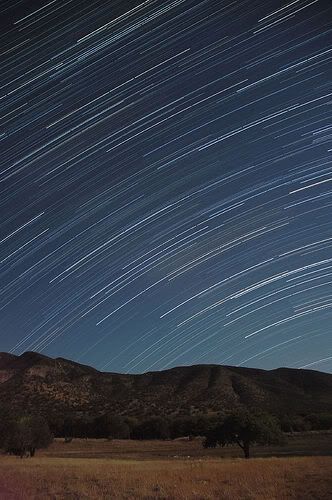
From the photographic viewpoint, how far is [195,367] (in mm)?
168375

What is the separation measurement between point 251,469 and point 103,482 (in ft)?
31.1

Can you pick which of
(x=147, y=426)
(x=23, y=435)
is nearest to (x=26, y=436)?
(x=23, y=435)

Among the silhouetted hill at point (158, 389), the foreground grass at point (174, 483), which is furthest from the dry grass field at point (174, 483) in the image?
the silhouetted hill at point (158, 389)

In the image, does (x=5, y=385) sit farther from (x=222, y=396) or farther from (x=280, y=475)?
(x=280, y=475)

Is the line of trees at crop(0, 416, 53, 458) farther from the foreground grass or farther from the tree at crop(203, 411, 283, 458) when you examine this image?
the foreground grass

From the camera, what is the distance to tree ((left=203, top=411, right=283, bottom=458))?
56125mm

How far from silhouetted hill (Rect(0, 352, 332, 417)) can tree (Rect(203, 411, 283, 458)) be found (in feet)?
140

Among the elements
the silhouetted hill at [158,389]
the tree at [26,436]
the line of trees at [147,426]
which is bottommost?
the tree at [26,436]

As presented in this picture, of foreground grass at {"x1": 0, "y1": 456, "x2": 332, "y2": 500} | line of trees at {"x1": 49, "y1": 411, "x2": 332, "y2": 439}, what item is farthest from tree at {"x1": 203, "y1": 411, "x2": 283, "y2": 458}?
line of trees at {"x1": 49, "y1": 411, "x2": 332, "y2": 439}

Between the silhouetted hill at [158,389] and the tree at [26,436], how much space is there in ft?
146

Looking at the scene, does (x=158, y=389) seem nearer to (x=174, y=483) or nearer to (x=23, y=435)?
(x=23, y=435)

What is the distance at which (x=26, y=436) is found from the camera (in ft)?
195

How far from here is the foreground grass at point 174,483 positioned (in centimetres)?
2219

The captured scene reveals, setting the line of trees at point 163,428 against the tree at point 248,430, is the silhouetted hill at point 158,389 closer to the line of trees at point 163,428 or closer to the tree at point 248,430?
the line of trees at point 163,428
